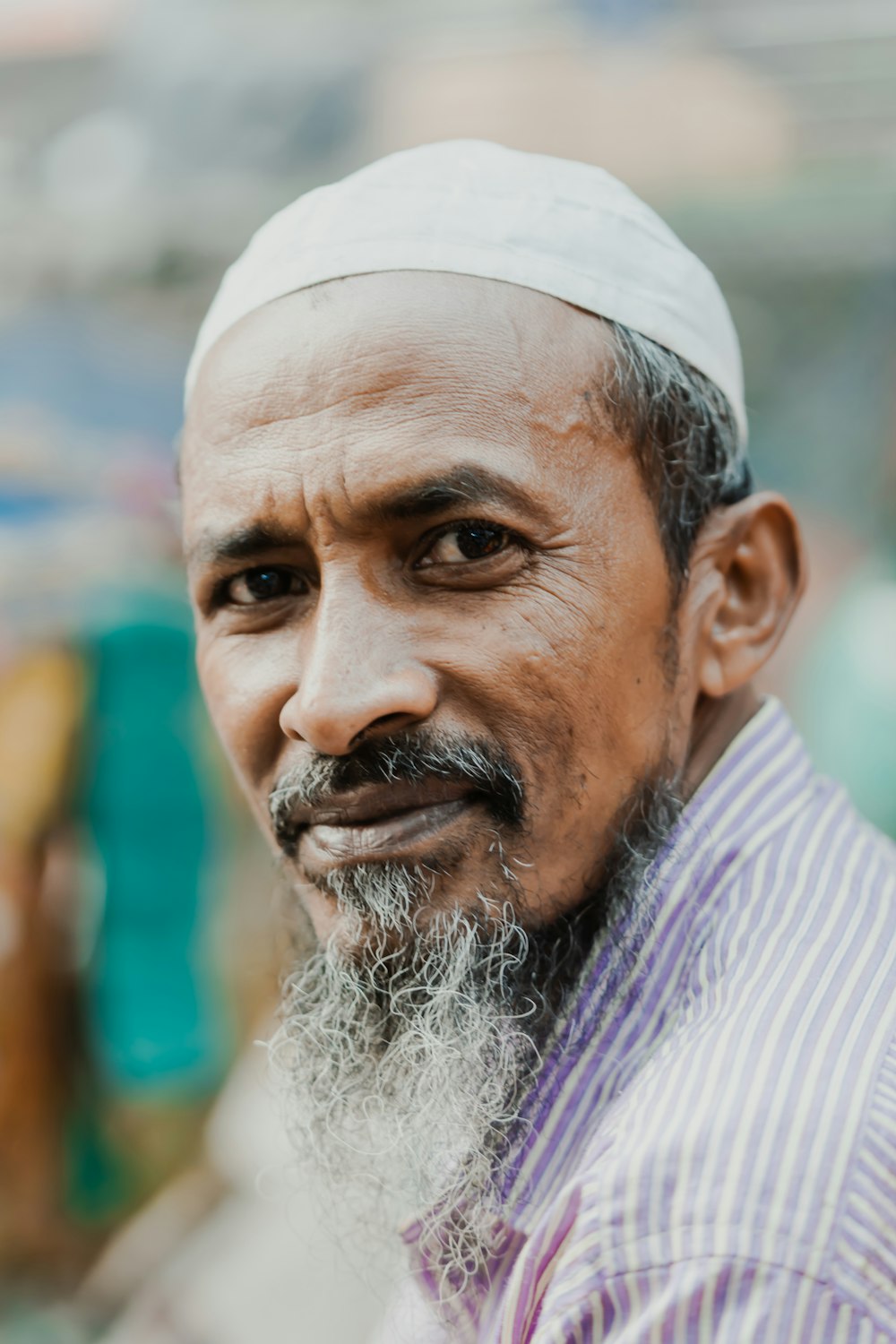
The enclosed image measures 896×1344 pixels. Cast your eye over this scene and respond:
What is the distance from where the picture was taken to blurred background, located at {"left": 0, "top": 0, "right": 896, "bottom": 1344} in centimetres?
376

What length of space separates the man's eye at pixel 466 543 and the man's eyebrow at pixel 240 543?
0.20 meters

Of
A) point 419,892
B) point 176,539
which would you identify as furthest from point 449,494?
point 176,539

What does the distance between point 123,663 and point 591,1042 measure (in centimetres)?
272

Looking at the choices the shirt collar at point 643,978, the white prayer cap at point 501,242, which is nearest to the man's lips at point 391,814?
the shirt collar at point 643,978

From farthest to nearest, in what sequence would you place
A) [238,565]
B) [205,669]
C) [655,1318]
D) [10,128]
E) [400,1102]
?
[10,128] < [205,669] < [238,565] < [400,1102] < [655,1318]

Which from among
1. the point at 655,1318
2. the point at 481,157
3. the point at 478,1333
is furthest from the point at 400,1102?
the point at 481,157

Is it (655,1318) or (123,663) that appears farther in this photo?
(123,663)

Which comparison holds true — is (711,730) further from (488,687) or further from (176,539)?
(176,539)

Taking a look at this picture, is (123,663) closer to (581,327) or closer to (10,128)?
(10,128)

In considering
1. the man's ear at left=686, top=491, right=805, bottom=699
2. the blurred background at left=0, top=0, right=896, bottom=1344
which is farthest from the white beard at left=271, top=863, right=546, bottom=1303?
the blurred background at left=0, top=0, right=896, bottom=1344

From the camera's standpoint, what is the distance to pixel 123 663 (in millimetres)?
3850

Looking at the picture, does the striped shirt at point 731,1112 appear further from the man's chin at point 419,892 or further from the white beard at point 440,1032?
the man's chin at point 419,892

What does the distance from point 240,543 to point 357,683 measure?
1.04ft

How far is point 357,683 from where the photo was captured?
144 centimetres
